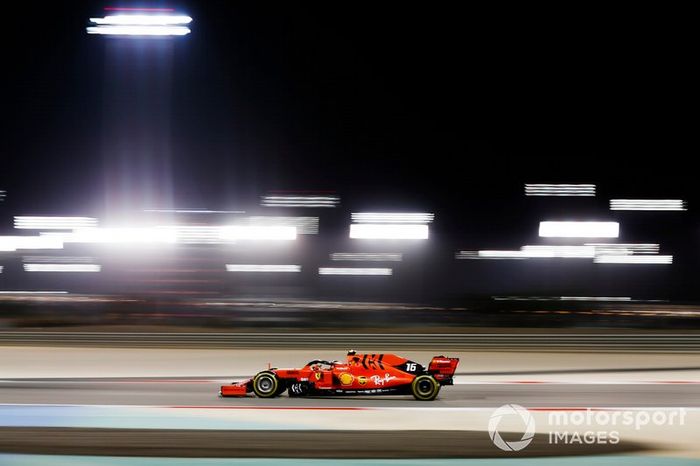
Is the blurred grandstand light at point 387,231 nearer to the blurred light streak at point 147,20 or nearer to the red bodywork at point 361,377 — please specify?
the blurred light streak at point 147,20

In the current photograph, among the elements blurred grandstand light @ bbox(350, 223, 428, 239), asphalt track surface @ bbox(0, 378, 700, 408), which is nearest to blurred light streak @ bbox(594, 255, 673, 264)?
blurred grandstand light @ bbox(350, 223, 428, 239)

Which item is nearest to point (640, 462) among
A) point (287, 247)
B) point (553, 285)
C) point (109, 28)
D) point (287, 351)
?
point (287, 351)

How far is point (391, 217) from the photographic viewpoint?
36.6 m

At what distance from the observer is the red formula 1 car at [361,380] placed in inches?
334

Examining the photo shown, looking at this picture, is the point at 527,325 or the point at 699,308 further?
the point at 699,308

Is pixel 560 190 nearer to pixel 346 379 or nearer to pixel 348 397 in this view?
pixel 348 397

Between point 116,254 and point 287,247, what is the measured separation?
23.4 feet

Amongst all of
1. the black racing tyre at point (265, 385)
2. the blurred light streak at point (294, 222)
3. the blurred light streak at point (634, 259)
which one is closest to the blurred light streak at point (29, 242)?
A: the blurred light streak at point (294, 222)

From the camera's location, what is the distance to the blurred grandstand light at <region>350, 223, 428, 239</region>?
116 feet

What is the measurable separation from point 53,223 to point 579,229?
85.4 feet

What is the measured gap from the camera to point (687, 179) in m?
35.8

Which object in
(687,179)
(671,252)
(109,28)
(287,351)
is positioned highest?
(109,28)

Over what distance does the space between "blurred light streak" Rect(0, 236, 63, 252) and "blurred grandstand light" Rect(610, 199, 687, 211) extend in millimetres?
27191

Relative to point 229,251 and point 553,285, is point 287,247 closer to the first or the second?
point 229,251
